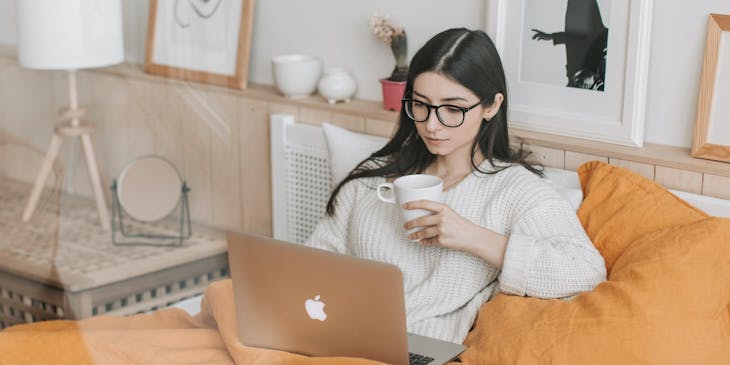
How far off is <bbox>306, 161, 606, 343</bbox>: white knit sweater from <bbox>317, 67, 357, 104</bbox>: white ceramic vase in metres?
0.48

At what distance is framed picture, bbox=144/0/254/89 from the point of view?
2027 millimetres

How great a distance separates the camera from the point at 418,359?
5.61 ft

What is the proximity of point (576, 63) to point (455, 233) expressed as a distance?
1.82 feet

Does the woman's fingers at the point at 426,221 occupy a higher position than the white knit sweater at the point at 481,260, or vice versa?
the woman's fingers at the point at 426,221

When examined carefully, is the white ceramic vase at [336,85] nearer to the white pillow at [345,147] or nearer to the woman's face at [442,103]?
the white pillow at [345,147]

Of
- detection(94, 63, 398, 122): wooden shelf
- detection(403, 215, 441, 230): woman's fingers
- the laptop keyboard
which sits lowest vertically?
the laptop keyboard

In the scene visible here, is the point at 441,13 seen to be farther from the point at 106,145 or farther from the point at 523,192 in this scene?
the point at 106,145

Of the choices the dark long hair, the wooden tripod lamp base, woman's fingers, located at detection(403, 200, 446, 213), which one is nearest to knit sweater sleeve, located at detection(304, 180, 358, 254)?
the dark long hair

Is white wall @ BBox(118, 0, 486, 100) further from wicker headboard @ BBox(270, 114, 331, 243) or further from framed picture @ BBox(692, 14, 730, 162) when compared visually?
framed picture @ BBox(692, 14, 730, 162)

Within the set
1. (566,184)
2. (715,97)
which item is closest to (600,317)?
(566,184)

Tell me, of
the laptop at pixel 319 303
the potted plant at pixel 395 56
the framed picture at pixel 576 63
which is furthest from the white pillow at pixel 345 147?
the laptop at pixel 319 303

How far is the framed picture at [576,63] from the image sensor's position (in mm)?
2039

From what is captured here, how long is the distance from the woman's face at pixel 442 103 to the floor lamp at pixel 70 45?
59 cm

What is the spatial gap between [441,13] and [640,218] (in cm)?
75
